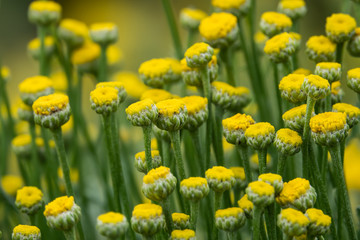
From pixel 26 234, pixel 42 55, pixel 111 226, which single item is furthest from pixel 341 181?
pixel 42 55

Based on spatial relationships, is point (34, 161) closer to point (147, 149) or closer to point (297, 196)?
point (147, 149)

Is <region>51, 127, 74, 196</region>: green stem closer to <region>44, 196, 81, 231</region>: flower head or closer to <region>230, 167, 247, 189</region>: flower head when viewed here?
<region>44, 196, 81, 231</region>: flower head

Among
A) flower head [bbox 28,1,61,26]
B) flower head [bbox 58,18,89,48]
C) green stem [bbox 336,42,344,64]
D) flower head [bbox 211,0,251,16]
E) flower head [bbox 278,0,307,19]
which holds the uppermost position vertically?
flower head [bbox 28,1,61,26]

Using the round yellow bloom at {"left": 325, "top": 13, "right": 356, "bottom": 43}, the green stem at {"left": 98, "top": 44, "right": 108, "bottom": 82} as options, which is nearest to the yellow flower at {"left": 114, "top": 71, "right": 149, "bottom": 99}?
the green stem at {"left": 98, "top": 44, "right": 108, "bottom": 82}

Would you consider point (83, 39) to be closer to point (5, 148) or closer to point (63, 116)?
point (5, 148)

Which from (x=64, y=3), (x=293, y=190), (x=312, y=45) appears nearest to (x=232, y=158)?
(x=312, y=45)
